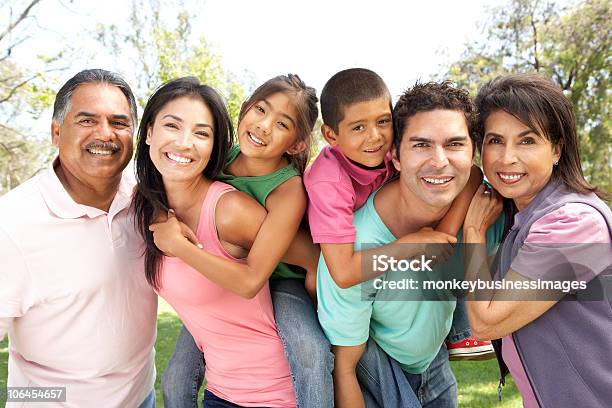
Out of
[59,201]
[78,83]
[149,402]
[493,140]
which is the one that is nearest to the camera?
[493,140]

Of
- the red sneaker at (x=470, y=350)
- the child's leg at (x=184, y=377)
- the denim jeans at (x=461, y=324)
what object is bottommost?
the child's leg at (x=184, y=377)

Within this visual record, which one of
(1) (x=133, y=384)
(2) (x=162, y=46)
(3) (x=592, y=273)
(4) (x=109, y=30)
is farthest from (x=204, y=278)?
(4) (x=109, y=30)

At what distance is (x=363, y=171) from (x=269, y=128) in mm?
579

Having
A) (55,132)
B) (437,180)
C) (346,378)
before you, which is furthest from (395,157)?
(55,132)

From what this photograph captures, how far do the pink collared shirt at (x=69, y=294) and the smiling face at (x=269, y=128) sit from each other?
0.82 meters

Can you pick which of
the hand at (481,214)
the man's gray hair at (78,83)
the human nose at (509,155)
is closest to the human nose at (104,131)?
the man's gray hair at (78,83)

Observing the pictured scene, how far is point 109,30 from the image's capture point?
27.0 meters

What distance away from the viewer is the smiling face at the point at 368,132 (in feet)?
9.43

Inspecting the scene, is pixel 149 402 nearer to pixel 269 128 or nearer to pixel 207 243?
pixel 207 243

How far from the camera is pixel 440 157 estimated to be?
2.54 m

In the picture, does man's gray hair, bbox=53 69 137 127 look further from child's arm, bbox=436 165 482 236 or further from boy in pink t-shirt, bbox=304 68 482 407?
child's arm, bbox=436 165 482 236

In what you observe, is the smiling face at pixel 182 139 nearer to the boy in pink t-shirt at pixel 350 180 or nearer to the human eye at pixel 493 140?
the boy in pink t-shirt at pixel 350 180

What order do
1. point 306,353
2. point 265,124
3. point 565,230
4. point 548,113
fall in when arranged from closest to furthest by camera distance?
point 565,230, point 548,113, point 306,353, point 265,124

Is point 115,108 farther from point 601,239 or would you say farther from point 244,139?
point 601,239
